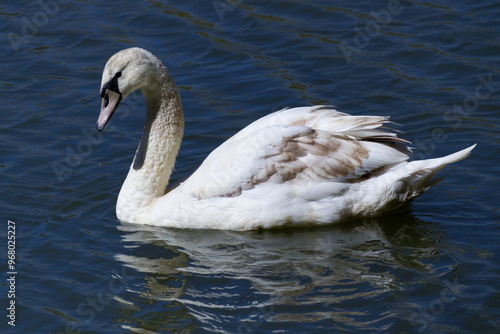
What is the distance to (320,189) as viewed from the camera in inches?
307

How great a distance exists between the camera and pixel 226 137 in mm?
9859

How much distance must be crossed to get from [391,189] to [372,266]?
88 cm

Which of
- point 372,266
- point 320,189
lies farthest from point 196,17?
point 372,266

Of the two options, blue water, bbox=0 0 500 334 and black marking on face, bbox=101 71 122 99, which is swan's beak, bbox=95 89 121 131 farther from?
blue water, bbox=0 0 500 334

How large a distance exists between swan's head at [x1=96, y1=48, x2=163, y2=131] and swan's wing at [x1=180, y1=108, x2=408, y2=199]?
1032mm

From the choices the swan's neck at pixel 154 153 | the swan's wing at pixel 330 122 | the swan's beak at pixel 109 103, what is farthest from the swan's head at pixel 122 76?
the swan's wing at pixel 330 122

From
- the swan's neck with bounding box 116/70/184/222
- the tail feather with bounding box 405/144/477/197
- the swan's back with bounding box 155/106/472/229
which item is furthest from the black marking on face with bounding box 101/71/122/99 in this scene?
the tail feather with bounding box 405/144/477/197

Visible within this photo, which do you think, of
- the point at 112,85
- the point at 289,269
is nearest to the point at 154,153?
the point at 112,85

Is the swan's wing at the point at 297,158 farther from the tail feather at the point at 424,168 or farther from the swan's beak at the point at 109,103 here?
the swan's beak at the point at 109,103

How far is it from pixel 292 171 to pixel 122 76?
178 cm

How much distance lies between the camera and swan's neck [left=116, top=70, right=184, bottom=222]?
8.35 metres

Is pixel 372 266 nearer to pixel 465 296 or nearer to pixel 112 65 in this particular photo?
pixel 465 296

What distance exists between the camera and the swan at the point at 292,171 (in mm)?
7824

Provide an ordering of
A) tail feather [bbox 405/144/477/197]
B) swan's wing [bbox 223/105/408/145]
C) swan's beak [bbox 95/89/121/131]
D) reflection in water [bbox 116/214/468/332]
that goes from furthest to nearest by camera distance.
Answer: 1. swan's beak [bbox 95/89/121/131]
2. swan's wing [bbox 223/105/408/145]
3. tail feather [bbox 405/144/477/197]
4. reflection in water [bbox 116/214/468/332]
